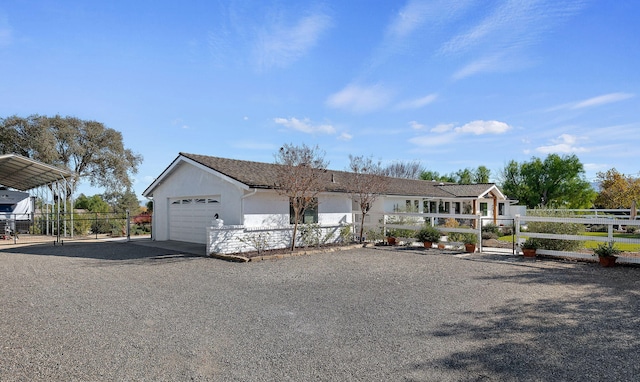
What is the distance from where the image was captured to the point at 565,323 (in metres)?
5.41

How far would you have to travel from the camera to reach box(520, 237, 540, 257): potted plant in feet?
39.3

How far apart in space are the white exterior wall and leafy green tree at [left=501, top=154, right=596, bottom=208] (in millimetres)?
38870

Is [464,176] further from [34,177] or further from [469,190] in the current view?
[34,177]

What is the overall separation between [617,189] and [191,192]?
32.6 metres

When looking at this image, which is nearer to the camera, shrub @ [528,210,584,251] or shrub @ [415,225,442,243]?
shrub @ [528,210,584,251]

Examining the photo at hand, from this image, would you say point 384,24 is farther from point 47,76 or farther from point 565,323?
point 47,76

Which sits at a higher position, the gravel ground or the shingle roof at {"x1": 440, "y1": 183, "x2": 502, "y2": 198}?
the shingle roof at {"x1": 440, "y1": 183, "x2": 502, "y2": 198}

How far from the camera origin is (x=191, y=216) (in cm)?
1655

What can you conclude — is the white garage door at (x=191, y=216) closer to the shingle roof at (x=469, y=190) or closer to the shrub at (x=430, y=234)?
the shrub at (x=430, y=234)

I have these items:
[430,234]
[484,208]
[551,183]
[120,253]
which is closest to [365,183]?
[430,234]

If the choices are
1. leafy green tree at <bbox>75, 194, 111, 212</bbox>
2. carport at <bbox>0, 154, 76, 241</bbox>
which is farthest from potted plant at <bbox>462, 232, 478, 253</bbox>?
leafy green tree at <bbox>75, 194, 111, 212</bbox>

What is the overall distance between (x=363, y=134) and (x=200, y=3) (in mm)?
17886

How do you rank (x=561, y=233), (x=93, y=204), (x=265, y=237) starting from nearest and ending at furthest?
(x=561, y=233), (x=265, y=237), (x=93, y=204)

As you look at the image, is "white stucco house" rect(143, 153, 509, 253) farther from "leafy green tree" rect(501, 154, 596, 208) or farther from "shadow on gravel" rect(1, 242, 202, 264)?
"leafy green tree" rect(501, 154, 596, 208)
